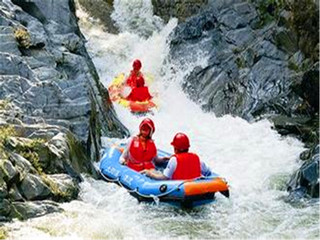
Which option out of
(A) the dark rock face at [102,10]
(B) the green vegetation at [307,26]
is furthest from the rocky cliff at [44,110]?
(A) the dark rock face at [102,10]

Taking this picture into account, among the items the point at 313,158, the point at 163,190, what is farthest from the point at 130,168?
the point at 313,158

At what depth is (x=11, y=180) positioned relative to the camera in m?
7.79

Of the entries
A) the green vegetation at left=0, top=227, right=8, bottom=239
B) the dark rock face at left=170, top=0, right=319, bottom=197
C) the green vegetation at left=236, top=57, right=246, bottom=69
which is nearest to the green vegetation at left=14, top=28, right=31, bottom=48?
the green vegetation at left=0, top=227, right=8, bottom=239

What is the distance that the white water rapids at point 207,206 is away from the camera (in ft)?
25.9

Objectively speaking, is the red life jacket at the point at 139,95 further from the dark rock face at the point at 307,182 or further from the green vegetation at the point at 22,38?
the dark rock face at the point at 307,182

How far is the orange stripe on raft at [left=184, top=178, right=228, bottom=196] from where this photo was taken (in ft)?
29.6

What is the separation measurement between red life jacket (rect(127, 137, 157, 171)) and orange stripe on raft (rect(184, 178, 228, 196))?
4.67 feet

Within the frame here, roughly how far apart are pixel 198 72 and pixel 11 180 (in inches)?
391

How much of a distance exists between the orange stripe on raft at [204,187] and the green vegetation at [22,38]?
185 inches

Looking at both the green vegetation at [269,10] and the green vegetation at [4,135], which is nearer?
the green vegetation at [4,135]

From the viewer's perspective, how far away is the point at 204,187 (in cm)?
910

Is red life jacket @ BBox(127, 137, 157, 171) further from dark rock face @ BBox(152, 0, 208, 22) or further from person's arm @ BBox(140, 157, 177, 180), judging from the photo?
dark rock face @ BBox(152, 0, 208, 22)

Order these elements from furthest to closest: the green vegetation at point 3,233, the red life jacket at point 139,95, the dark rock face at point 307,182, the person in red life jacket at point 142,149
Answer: the red life jacket at point 139,95, the person in red life jacket at point 142,149, the dark rock face at point 307,182, the green vegetation at point 3,233

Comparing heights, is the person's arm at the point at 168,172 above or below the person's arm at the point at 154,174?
above
